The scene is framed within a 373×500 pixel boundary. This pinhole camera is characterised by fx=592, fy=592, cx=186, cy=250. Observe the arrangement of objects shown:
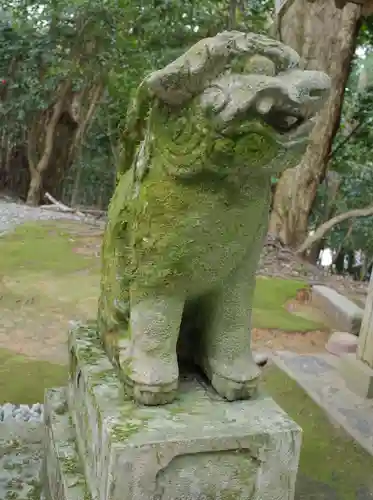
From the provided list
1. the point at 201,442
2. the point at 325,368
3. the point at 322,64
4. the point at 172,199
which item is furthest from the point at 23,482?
the point at 322,64

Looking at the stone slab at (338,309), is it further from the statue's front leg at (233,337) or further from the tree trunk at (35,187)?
the tree trunk at (35,187)

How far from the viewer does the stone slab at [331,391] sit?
8.53 feet

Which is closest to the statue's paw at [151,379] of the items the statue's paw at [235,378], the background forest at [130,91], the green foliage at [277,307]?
the statue's paw at [235,378]

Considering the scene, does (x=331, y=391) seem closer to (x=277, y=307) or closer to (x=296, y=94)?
(x=277, y=307)

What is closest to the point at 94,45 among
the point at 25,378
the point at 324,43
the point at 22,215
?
the point at 22,215

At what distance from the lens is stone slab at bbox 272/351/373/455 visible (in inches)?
102

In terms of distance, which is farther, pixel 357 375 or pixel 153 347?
pixel 357 375

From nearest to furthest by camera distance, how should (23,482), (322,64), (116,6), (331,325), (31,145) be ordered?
1. (23,482)
2. (331,325)
3. (322,64)
4. (116,6)
5. (31,145)

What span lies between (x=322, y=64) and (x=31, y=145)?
5.43 metres

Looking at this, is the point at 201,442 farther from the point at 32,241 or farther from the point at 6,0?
the point at 6,0

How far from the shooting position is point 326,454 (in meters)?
2.39

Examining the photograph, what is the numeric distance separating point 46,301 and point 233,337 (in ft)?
9.08

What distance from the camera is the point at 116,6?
23.2ft

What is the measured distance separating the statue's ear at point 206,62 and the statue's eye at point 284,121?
119mm
